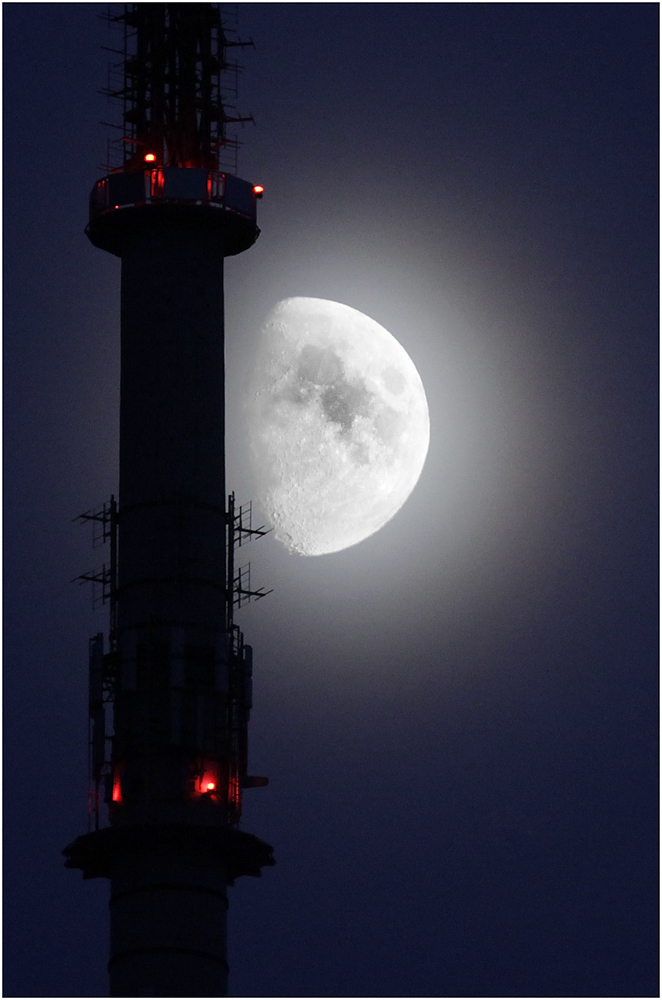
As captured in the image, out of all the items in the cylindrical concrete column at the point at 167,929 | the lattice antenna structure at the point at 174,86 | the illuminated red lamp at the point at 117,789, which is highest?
the lattice antenna structure at the point at 174,86

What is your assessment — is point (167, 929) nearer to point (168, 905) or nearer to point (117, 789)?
point (168, 905)

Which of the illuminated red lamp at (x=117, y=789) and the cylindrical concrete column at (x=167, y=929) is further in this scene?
the illuminated red lamp at (x=117, y=789)

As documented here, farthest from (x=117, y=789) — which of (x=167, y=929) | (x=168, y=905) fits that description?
(x=167, y=929)

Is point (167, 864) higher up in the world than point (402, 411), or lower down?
lower down

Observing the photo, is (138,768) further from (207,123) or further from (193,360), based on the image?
(207,123)

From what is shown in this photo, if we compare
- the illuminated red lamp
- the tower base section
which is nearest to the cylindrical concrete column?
the tower base section

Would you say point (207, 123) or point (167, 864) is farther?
point (207, 123)

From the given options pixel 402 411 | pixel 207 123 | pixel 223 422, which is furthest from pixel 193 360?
pixel 402 411

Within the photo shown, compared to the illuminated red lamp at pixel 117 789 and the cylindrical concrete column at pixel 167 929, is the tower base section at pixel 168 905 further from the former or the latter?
the illuminated red lamp at pixel 117 789

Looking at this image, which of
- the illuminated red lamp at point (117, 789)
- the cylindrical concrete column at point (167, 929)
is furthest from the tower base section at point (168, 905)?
→ the illuminated red lamp at point (117, 789)
